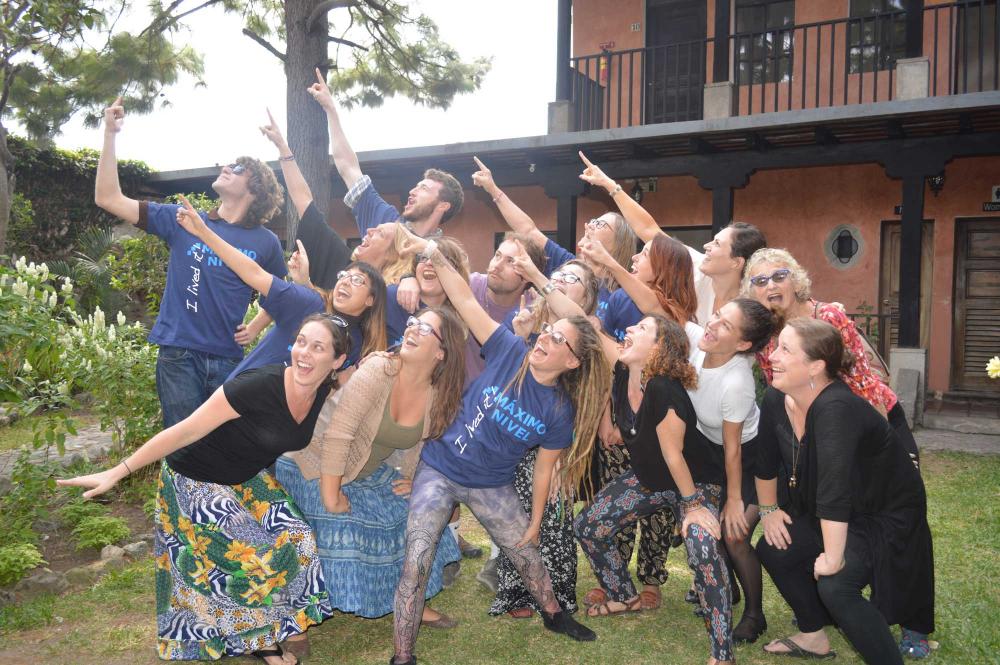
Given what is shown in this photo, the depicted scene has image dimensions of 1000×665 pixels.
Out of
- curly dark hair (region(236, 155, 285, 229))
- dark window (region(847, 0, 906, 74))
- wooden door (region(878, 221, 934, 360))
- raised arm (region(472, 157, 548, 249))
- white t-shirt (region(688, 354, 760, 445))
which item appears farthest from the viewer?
dark window (region(847, 0, 906, 74))

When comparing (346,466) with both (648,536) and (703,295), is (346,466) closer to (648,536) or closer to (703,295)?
(648,536)

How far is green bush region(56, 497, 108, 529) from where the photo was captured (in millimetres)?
5297

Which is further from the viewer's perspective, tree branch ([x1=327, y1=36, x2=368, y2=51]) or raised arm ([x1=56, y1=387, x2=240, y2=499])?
tree branch ([x1=327, y1=36, x2=368, y2=51])

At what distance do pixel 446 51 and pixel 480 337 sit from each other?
10069 mm

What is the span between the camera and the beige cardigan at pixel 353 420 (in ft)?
11.8

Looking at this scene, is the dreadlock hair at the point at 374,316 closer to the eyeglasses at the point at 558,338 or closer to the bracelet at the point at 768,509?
the eyeglasses at the point at 558,338

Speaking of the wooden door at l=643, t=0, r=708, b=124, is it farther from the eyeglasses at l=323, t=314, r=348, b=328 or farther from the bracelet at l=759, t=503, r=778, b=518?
the eyeglasses at l=323, t=314, r=348, b=328

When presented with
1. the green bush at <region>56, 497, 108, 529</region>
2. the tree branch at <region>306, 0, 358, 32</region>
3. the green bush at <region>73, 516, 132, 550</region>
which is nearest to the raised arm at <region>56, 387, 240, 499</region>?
the green bush at <region>73, 516, 132, 550</region>

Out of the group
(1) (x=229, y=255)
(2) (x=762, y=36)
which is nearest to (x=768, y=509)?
(1) (x=229, y=255)

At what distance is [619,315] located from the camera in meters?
4.34

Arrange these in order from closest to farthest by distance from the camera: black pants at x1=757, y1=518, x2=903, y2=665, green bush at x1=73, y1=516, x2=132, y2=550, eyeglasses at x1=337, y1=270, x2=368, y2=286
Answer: black pants at x1=757, y1=518, x2=903, y2=665 → eyeglasses at x1=337, y1=270, x2=368, y2=286 → green bush at x1=73, y1=516, x2=132, y2=550

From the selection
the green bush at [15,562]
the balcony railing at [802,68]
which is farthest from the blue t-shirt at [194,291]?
the balcony railing at [802,68]

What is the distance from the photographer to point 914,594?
3.44 metres

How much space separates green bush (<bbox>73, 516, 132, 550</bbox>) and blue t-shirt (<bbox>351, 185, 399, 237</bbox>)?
2544mm
